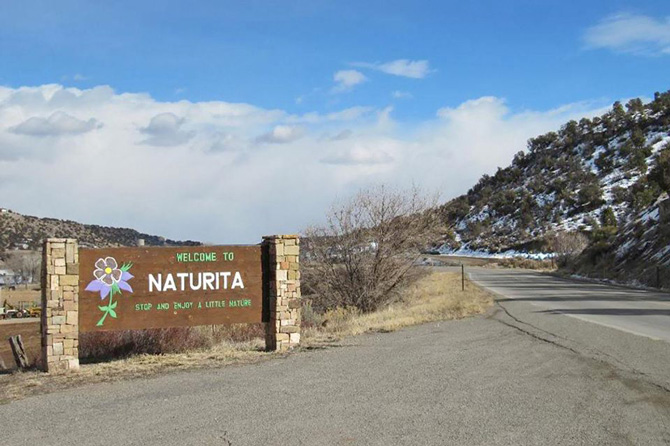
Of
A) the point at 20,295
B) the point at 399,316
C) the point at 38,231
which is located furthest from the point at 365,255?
the point at 38,231

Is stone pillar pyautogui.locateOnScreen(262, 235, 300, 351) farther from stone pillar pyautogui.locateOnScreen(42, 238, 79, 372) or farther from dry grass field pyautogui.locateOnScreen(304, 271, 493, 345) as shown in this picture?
stone pillar pyautogui.locateOnScreen(42, 238, 79, 372)

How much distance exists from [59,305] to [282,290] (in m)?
4.08

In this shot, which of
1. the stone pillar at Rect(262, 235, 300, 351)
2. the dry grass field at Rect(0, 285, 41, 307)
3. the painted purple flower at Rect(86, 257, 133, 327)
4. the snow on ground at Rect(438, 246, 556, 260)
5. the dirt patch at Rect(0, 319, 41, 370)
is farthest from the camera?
the snow on ground at Rect(438, 246, 556, 260)

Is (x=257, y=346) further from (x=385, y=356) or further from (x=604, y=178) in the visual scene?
(x=604, y=178)

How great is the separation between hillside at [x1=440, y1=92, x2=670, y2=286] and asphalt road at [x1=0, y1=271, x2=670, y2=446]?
161 ft

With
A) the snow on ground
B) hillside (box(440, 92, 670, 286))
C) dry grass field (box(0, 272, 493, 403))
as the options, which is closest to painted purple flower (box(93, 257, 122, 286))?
dry grass field (box(0, 272, 493, 403))

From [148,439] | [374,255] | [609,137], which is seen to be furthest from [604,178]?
[148,439]

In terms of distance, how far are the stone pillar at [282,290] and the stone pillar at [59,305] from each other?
362cm

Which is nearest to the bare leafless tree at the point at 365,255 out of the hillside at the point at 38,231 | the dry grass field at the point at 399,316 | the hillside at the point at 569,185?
the dry grass field at the point at 399,316

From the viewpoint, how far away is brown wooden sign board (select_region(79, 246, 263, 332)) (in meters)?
12.5

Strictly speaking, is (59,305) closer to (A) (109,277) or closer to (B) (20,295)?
(A) (109,277)

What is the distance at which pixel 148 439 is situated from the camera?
7250mm

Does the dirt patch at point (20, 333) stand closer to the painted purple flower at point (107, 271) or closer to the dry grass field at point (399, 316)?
the dry grass field at point (399, 316)

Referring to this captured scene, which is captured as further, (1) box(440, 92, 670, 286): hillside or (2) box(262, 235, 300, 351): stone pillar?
(1) box(440, 92, 670, 286): hillside
